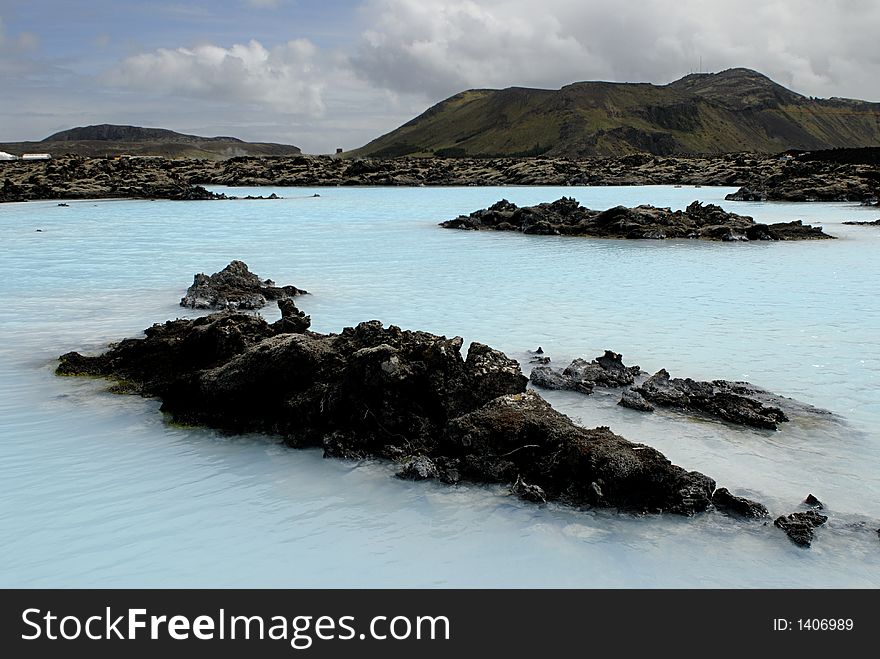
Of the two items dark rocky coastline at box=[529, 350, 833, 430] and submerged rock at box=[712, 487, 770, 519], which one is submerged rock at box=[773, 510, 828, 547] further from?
dark rocky coastline at box=[529, 350, 833, 430]

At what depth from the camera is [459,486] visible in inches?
229

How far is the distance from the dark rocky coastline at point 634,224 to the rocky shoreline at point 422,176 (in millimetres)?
17210

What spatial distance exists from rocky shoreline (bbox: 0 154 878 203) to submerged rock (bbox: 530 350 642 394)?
116 feet

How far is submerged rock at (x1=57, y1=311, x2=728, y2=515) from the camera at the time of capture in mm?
5543

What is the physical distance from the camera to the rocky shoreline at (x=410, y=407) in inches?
217

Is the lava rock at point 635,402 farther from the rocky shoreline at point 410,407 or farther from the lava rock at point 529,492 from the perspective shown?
the lava rock at point 529,492

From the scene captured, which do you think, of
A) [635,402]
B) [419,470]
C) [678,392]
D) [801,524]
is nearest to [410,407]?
[419,470]

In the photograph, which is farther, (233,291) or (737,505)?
(233,291)

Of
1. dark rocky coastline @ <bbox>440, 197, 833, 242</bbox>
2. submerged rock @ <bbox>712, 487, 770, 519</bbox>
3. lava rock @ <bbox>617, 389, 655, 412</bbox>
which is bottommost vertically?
submerged rock @ <bbox>712, 487, 770, 519</bbox>

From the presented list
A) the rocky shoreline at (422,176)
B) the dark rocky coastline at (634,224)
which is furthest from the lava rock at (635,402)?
the rocky shoreline at (422,176)

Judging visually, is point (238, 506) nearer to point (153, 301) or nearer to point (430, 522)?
point (430, 522)

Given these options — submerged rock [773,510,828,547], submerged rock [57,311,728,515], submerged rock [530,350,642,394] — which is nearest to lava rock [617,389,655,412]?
submerged rock [530,350,642,394]

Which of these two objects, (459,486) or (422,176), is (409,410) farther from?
(422,176)

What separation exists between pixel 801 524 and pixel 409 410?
3.27m
